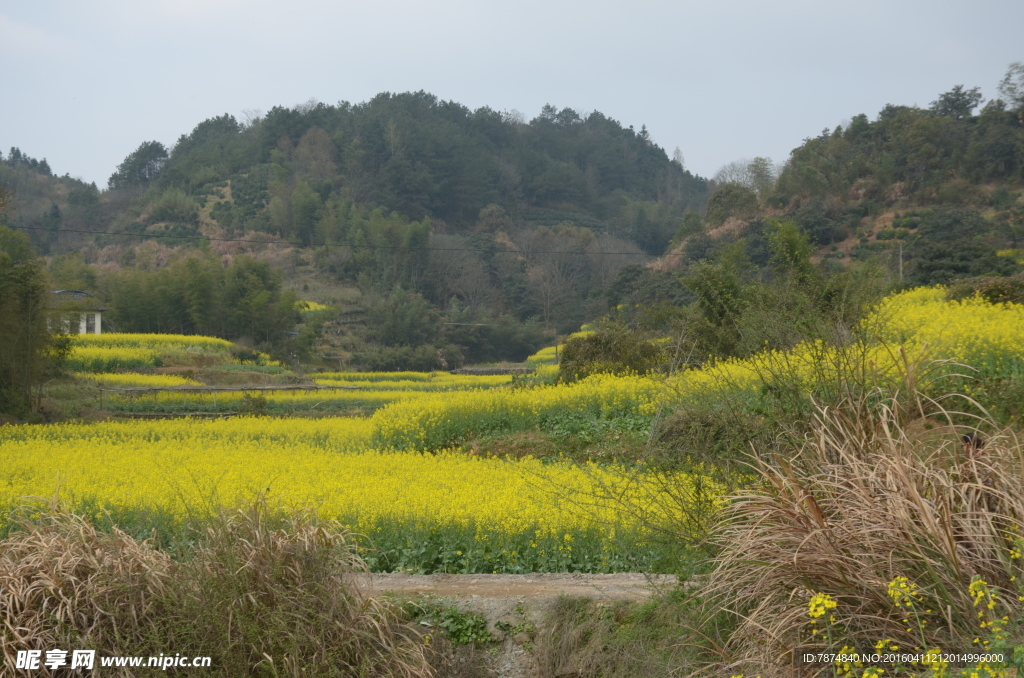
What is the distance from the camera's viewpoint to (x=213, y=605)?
400 cm

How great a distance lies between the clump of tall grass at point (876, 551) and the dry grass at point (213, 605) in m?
1.85

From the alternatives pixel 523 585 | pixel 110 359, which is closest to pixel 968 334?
pixel 523 585

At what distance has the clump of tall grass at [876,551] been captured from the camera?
3.08 metres

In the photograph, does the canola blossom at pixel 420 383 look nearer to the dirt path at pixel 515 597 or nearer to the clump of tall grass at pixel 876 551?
the dirt path at pixel 515 597

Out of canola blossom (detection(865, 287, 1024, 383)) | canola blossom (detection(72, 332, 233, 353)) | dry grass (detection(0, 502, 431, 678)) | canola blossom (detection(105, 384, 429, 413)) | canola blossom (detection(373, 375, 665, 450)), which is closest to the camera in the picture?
dry grass (detection(0, 502, 431, 678))

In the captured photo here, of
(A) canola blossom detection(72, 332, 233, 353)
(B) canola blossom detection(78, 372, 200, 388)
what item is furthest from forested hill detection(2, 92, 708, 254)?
(B) canola blossom detection(78, 372, 200, 388)

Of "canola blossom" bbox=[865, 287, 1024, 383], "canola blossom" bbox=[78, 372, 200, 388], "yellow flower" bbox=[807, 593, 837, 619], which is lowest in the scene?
"canola blossom" bbox=[78, 372, 200, 388]

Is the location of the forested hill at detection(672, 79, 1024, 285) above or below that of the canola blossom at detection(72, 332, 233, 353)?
above

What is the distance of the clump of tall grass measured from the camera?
10.1ft

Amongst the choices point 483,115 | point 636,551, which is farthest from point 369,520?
point 483,115

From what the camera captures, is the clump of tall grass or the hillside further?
the hillside

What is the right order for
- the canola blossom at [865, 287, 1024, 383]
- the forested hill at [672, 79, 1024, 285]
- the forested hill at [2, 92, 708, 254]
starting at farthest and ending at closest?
the forested hill at [2, 92, 708, 254] → the forested hill at [672, 79, 1024, 285] → the canola blossom at [865, 287, 1024, 383]

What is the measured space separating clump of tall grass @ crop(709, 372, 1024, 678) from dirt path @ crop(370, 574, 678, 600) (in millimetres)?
1106

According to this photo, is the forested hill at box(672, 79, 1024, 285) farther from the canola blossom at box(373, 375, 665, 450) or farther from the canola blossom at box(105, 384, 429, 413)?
the canola blossom at box(373, 375, 665, 450)
